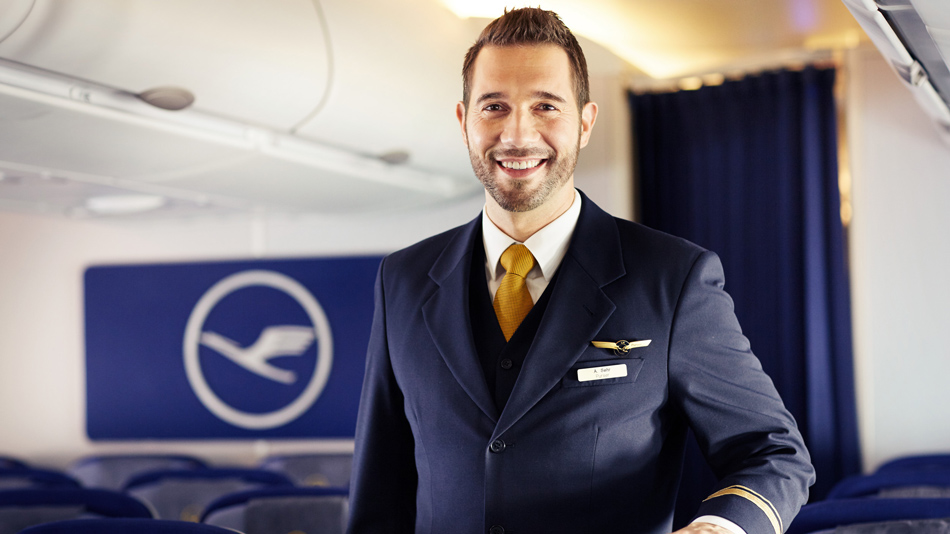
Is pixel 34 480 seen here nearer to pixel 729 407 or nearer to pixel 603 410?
pixel 603 410

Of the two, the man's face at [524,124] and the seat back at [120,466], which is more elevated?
the man's face at [524,124]

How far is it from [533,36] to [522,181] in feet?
0.79

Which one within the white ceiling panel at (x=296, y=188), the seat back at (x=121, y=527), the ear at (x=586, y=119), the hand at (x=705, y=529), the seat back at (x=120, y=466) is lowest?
the seat back at (x=120, y=466)

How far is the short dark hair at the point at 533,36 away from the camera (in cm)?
130

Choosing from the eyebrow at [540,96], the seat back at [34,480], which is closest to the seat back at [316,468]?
the seat back at [34,480]

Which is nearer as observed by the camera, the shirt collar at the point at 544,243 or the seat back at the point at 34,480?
the shirt collar at the point at 544,243

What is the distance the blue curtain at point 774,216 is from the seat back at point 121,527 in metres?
3.07

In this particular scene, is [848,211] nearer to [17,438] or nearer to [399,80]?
[399,80]

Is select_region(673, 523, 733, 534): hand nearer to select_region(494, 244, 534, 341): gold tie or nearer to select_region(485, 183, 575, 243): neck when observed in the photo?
select_region(494, 244, 534, 341): gold tie

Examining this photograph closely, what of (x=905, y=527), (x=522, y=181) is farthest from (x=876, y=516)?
(x=522, y=181)

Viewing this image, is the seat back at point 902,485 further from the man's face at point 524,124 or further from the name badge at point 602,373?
the man's face at point 524,124

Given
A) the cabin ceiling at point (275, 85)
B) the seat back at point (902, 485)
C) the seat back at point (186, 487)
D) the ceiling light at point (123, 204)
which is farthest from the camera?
the seat back at point (186, 487)

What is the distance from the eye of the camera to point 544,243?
1390mm

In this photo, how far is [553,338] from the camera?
4.21 feet
